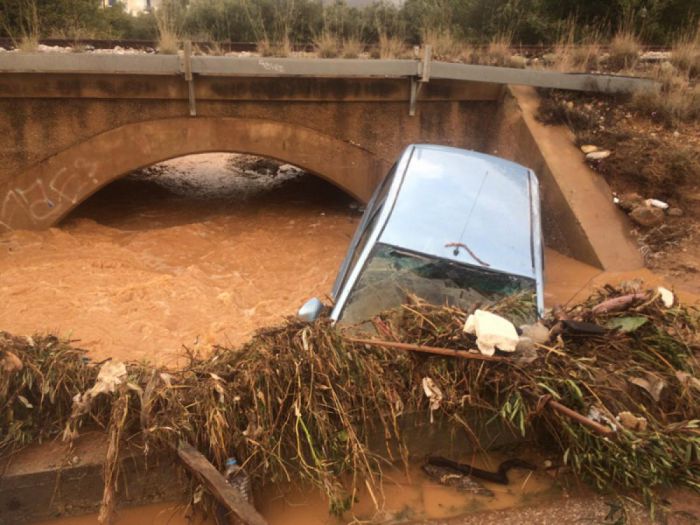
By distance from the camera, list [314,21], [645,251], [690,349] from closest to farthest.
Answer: [690,349], [645,251], [314,21]

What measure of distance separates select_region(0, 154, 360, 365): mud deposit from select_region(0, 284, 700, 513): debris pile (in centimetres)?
104

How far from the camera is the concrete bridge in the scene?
7395 mm

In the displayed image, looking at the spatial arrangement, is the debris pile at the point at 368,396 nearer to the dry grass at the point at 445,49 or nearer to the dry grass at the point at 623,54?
A: the dry grass at the point at 445,49

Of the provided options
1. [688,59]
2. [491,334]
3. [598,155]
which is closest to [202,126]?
[598,155]

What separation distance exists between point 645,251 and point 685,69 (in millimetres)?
4156

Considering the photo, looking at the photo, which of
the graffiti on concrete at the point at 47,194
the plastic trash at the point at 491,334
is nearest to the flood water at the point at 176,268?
the graffiti on concrete at the point at 47,194

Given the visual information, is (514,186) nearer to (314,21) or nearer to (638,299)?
(638,299)

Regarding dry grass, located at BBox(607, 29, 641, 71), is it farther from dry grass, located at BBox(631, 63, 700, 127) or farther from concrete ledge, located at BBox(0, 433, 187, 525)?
concrete ledge, located at BBox(0, 433, 187, 525)

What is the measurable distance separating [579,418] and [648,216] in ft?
15.7

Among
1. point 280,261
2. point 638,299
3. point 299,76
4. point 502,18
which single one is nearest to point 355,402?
point 638,299

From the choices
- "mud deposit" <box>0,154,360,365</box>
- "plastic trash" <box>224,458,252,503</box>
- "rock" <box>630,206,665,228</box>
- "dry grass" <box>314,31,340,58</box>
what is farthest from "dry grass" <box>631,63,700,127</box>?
"plastic trash" <box>224,458,252,503</box>

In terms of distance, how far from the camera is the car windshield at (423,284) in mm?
4457

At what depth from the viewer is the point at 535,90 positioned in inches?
352

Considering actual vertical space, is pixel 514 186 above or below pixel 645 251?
above
